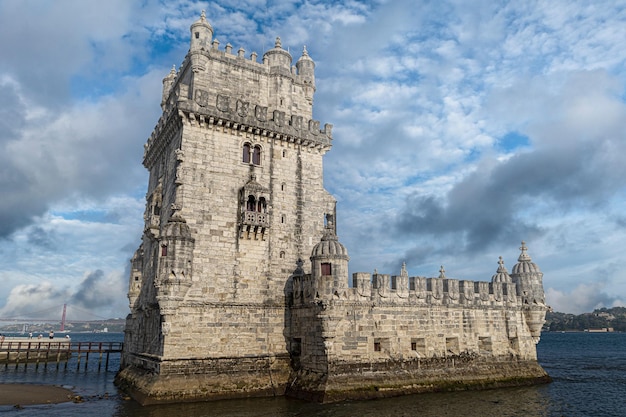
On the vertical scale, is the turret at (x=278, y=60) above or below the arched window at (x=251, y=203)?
above

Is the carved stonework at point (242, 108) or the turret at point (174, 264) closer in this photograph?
the turret at point (174, 264)

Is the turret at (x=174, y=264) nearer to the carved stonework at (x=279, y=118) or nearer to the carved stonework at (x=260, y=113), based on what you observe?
the carved stonework at (x=260, y=113)

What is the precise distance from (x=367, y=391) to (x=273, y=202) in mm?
13403

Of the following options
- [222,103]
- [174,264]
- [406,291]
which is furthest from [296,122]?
[406,291]

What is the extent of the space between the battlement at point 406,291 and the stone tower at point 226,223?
3371 millimetres

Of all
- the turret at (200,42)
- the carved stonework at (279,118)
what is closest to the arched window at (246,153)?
the carved stonework at (279,118)

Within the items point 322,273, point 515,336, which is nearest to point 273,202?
point 322,273

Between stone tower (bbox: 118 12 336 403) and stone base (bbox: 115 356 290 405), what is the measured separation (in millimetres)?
60

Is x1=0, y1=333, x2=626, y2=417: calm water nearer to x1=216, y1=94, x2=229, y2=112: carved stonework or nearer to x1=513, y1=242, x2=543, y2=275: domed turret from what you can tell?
x1=513, y1=242, x2=543, y2=275: domed turret

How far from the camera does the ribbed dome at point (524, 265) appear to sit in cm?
3591

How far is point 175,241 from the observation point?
26.2 m

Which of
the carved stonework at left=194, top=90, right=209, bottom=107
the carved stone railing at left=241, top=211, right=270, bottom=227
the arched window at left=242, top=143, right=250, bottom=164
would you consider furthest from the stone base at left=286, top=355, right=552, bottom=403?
the carved stonework at left=194, top=90, right=209, bottom=107

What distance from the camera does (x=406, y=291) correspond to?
98.6ft

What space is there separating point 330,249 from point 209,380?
33.7 feet
